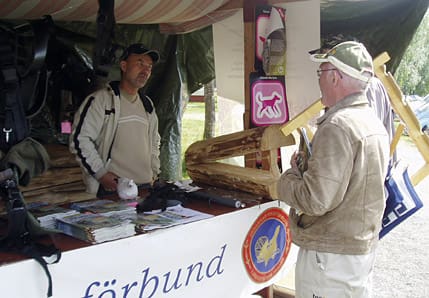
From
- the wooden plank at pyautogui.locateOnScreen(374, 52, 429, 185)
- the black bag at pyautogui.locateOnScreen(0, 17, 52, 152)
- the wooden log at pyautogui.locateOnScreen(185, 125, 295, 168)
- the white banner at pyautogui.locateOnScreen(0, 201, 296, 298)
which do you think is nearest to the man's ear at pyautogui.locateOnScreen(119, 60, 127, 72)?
the wooden log at pyautogui.locateOnScreen(185, 125, 295, 168)

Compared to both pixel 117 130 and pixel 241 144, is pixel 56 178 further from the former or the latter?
pixel 241 144

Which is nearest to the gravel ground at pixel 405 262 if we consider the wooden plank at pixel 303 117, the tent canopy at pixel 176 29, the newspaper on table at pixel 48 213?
the wooden plank at pixel 303 117

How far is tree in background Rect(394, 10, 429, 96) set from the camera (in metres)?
18.5

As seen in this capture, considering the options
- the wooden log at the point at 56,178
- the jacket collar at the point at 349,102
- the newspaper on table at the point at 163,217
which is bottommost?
the wooden log at the point at 56,178

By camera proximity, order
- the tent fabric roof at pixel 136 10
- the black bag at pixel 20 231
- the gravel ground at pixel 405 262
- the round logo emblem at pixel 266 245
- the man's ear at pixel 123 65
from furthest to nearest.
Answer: the gravel ground at pixel 405 262 < the tent fabric roof at pixel 136 10 < the man's ear at pixel 123 65 < the round logo emblem at pixel 266 245 < the black bag at pixel 20 231

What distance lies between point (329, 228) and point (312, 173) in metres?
0.29

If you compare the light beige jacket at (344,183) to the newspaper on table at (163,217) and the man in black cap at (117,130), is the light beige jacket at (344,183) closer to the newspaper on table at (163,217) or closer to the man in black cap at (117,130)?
the newspaper on table at (163,217)

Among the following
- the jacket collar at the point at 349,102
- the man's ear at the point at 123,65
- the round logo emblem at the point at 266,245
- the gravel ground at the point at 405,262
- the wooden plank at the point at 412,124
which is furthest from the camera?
the gravel ground at the point at 405,262

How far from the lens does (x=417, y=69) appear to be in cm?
1981

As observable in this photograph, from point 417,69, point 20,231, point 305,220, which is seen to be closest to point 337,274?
point 305,220

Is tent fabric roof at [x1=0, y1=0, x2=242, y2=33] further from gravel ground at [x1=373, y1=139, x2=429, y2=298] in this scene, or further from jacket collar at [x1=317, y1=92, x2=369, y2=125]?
gravel ground at [x1=373, y1=139, x2=429, y2=298]

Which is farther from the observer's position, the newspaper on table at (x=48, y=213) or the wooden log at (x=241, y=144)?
the wooden log at (x=241, y=144)

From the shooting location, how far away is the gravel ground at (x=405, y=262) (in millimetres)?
4305

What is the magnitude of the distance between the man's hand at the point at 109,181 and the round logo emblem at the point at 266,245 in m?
0.89
